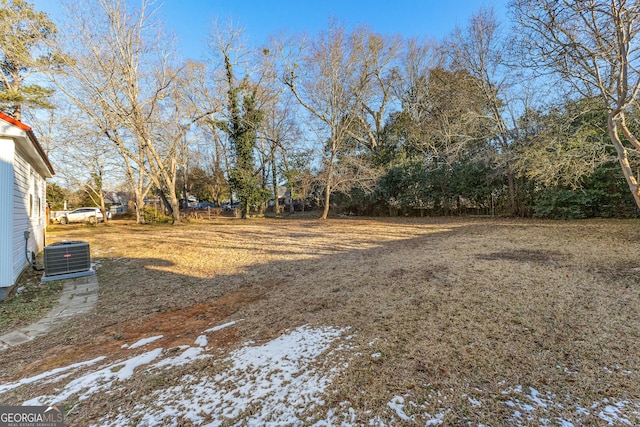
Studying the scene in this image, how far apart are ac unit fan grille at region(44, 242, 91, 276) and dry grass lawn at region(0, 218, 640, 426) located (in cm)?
44

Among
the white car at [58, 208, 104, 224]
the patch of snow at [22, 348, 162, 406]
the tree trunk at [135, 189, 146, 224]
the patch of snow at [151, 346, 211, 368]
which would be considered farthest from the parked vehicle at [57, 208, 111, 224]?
the patch of snow at [151, 346, 211, 368]

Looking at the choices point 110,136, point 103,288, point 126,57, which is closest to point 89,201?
point 110,136

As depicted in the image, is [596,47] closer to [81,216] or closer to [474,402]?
[474,402]

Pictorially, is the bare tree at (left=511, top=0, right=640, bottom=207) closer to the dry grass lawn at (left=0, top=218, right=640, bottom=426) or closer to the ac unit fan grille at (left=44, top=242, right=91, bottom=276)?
the dry grass lawn at (left=0, top=218, right=640, bottom=426)

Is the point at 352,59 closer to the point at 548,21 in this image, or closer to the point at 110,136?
the point at 548,21

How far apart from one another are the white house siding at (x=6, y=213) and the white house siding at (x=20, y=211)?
0.28m

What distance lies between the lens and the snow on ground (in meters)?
1.70

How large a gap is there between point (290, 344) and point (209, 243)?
7467mm

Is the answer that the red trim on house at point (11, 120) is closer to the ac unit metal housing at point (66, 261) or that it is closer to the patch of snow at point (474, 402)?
the ac unit metal housing at point (66, 261)

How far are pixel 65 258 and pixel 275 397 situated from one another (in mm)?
6027

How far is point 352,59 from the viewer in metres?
16.1

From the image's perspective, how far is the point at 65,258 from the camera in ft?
19.1

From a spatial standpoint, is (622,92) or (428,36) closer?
(622,92)

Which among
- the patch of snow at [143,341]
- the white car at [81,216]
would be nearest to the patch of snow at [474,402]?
the patch of snow at [143,341]
